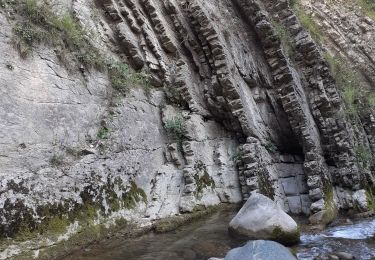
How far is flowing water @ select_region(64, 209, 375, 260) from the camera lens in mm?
5734

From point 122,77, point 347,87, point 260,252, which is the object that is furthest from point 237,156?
point 347,87

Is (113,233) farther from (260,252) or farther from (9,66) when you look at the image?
(9,66)

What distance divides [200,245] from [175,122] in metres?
3.57

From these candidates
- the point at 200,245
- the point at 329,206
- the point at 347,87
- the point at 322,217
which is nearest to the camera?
the point at 200,245

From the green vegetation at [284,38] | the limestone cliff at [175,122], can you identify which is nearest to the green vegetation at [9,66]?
the limestone cliff at [175,122]

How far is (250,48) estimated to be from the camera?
1201 centimetres

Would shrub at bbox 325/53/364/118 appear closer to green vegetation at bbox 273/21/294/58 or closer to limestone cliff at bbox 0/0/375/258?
limestone cliff at bbox 0/0/375/258

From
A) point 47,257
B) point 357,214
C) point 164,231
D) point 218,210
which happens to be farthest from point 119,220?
point 357,214

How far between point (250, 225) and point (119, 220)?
2.40 meters

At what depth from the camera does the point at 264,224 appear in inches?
258

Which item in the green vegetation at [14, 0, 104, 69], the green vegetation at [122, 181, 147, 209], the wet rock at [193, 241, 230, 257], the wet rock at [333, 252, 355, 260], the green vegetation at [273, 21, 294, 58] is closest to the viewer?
the wet rock at [333, 252, 355, 260]

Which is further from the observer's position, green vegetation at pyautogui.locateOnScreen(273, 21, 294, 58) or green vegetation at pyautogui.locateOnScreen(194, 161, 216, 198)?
green vegetation at pyautogui.locateOnScreen(273, 21, 294, 58)

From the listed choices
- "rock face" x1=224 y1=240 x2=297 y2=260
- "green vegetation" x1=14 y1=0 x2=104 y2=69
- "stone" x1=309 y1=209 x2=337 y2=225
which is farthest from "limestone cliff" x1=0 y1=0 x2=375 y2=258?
"rock face" x1=224 y1=240 x2=297 y2=260

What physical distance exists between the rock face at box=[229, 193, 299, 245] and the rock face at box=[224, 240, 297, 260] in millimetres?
1394
